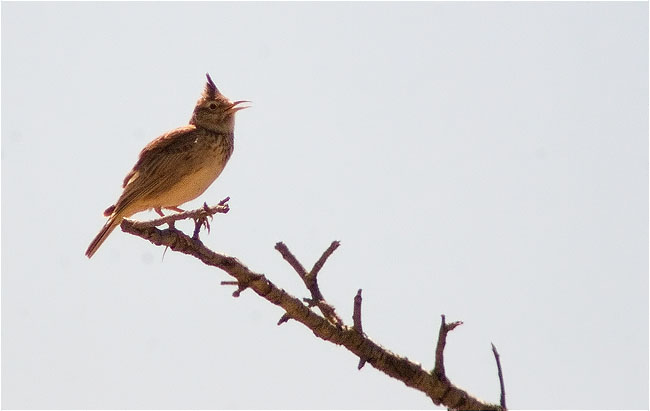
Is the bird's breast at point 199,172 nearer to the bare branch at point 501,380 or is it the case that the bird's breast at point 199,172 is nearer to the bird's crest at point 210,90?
the bird's crest at point 210,90

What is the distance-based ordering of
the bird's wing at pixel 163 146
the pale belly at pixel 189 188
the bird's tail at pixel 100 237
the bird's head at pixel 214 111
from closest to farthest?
the bird's tail at pixel 100 237, the pale belly at pixel 189 188, the bird's wing at pixel 163 146, the bird's head at pixel 214 111

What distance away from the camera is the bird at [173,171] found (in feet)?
28.0

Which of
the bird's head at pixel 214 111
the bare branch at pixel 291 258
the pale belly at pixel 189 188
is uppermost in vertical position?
the bird's head at pixel 214 111

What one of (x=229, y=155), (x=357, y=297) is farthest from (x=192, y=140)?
(x=357, y=297)

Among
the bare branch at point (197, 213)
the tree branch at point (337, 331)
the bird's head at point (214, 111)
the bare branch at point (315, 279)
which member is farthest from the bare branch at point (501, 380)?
the bird's head at point (214, 111)

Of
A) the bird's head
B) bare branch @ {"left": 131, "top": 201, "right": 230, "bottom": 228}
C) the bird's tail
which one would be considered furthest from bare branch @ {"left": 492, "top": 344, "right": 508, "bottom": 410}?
the bird's head

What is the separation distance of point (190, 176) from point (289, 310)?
3.65 meters

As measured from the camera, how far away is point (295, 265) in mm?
5801

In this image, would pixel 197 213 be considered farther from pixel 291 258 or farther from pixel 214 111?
pixel 214 111

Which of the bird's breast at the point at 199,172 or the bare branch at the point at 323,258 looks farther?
the bird's breast at the point at 199,172

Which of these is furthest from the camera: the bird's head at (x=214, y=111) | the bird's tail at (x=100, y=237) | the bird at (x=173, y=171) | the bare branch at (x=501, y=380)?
the bird's head at (x=214, y=111)

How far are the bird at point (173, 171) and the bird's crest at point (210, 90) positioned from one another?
1.91ft

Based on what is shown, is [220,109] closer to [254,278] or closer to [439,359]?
[254,278]

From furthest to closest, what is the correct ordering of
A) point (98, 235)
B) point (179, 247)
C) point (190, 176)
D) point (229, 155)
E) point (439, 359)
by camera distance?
point (229, 155) → point (190, 176) → point (98, 235) → point (179, 247) → point (439, 359)
